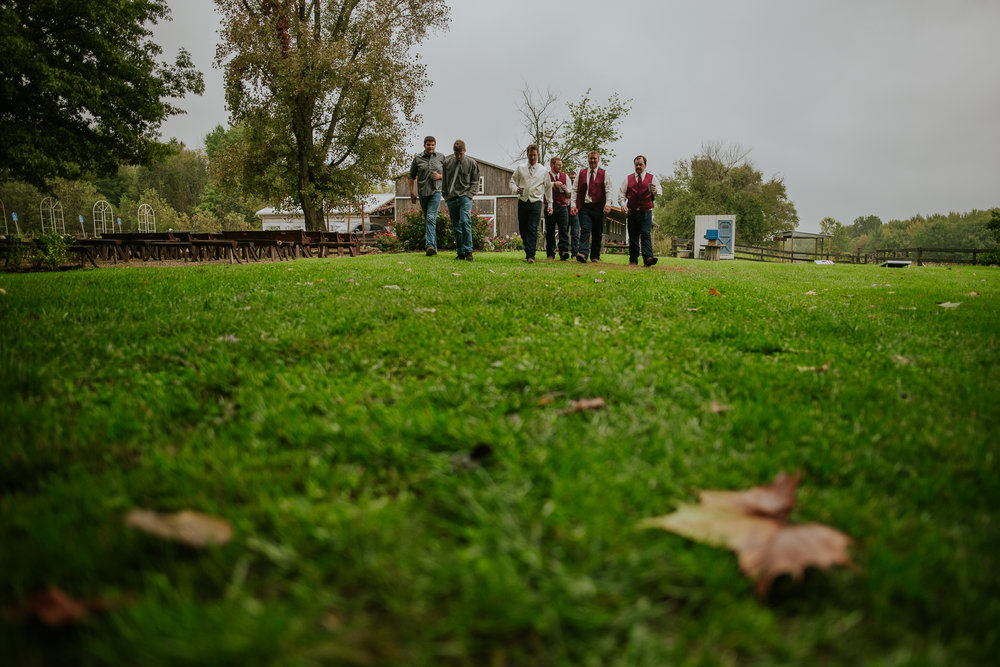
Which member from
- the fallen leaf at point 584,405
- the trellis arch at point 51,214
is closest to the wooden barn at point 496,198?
the trellis arch at point 51,214

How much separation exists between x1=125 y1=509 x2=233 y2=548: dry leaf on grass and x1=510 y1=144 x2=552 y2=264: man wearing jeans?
32.0ft

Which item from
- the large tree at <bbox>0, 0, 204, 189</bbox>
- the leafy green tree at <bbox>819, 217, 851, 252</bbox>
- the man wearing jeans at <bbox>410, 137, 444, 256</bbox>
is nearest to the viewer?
the man wearing jeans at <bbox>410, 137, 444, 256</bbox>

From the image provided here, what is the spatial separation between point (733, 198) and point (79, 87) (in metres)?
58.8

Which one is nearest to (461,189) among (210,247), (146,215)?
(210,247)

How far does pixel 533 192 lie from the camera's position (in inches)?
424

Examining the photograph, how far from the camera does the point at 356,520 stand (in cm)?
123

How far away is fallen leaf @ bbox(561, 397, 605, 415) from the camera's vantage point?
202 centimetres

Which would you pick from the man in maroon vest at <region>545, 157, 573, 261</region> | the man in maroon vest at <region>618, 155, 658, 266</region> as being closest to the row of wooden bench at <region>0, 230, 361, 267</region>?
the man in maroon vest at <region>545, 157, 573, 261</region>

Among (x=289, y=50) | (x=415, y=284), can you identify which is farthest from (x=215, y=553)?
(x=289, y=50)

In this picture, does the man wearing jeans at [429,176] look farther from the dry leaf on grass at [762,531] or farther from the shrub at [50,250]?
the dry leaf on grass at [762,531]

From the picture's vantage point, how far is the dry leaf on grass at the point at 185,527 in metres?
1.12

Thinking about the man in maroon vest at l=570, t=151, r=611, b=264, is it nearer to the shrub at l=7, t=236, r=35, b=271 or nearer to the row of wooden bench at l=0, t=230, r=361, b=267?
the row of wooden bench at l=0, t=230, r=361, b=267

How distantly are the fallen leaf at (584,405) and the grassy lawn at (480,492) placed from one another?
0.03 meters

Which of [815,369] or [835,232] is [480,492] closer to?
[815,369]
